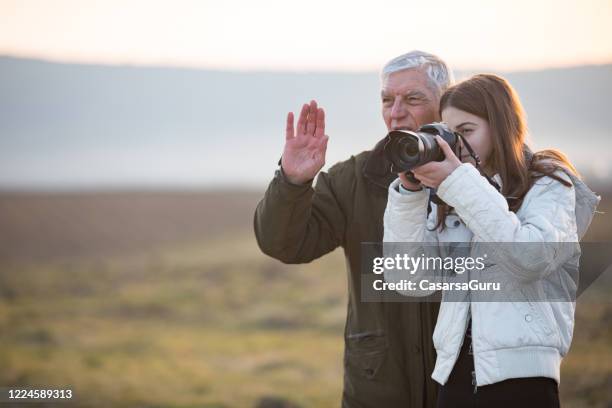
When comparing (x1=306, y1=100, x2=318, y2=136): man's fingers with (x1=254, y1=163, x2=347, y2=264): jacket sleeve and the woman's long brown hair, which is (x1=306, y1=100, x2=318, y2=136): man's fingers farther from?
the woman's long brown hair

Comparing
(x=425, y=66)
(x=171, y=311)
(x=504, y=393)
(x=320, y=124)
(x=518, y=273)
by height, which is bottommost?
(x=504, y=393)

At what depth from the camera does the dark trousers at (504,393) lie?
5.47 feet

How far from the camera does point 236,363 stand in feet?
22.6

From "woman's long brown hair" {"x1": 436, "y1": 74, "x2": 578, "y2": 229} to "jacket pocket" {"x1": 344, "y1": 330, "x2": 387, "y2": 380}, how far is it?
636mm

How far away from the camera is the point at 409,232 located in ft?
6.15

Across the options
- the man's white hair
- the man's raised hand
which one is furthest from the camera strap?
the man's white hair

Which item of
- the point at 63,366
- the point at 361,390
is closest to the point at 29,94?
the point at 63,366

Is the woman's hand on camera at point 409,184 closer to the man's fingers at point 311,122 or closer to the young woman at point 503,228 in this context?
the young woman at point 503,228

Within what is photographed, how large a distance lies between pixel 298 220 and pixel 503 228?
705 mm

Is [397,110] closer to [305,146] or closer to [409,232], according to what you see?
[305,146]

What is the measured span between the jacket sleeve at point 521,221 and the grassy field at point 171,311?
5.73 feet

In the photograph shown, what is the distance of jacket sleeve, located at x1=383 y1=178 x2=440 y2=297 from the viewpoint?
1.85 meters

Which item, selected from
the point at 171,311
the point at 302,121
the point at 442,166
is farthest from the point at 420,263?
the point at 171,311

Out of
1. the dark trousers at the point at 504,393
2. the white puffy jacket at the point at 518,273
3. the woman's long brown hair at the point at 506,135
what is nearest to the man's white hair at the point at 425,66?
the woman's long brown hair at the point at 506,135
